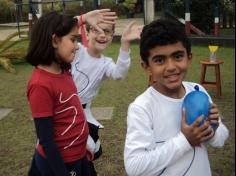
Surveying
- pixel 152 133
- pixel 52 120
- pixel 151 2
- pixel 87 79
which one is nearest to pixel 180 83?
A: pixel 152 133

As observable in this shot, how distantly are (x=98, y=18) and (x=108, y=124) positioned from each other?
8.32 ft

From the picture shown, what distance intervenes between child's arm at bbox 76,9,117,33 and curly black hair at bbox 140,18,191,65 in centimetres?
112

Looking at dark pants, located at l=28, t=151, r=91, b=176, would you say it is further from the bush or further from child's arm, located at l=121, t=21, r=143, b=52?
the bush

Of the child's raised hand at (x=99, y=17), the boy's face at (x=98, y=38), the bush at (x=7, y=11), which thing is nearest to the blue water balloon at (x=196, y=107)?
the child's raised hand at (x=99, y=17)

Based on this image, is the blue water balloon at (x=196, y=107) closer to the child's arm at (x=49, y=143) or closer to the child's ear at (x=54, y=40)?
the child's arm at (x=49, y=143)

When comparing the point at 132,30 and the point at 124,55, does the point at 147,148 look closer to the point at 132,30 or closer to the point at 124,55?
the point at 132,30

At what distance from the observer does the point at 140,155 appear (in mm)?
1616

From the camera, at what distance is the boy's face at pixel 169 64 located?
5.42ft

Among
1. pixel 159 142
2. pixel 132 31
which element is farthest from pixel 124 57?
pixel 159 142

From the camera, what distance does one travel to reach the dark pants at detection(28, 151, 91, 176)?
7.52 feet

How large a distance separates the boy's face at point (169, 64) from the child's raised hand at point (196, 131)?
0.14 meters

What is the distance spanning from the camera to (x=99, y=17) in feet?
9.49

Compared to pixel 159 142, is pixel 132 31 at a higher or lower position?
higher

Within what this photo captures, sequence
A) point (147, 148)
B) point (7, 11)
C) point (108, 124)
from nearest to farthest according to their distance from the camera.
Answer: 1. point (147, 148)
2. point (108, 124)
3. point (7, 11)
